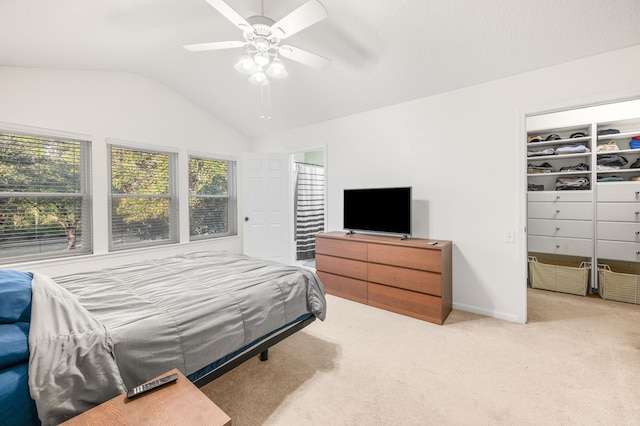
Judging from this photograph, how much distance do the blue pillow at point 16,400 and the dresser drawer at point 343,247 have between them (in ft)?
9.05

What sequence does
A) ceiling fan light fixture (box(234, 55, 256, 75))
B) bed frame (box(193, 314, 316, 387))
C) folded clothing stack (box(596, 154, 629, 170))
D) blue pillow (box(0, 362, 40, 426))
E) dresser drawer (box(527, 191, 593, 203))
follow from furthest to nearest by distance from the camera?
dresser drawer (box(527, 191, 593, 203)), folded clothing stack (box(596, 154, 629, 170)), ceiling fan light fixture (box(234, 55, 256, 75)), bed frame (box(193, 314, 316, 387)), blue pillow (box(0, 362, 40, 426))

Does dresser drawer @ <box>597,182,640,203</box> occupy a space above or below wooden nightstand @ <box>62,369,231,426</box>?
above

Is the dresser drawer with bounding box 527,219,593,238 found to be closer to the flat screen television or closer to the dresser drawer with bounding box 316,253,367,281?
the flat screen television

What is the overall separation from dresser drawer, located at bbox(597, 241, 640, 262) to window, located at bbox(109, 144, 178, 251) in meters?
5.62

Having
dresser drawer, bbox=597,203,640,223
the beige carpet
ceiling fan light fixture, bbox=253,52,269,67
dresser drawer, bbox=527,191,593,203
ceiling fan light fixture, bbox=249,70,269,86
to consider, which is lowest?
the beige carpet

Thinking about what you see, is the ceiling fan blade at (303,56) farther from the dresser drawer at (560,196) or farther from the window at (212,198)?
the dresser drawer at (560,196)

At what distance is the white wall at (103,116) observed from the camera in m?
2.77

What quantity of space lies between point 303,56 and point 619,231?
417cm

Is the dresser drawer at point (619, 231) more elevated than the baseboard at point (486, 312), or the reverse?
the dresser drawer at point (619, 231)

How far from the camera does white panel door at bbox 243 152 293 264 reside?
14.6 ft

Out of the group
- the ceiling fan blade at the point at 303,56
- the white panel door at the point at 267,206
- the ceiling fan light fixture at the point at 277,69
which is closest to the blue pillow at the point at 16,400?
the ceiling fan light fixture at the point at 277,69

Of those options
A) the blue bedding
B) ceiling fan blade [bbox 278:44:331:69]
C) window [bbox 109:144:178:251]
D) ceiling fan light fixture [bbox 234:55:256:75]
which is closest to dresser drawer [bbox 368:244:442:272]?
ceiling fan blade [bbox 278:44:331:69]

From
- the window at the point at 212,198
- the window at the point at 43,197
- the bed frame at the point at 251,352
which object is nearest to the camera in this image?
the bed frame at the point at 251,352

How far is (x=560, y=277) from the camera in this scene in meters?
3.62
